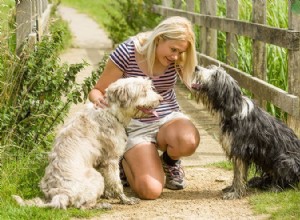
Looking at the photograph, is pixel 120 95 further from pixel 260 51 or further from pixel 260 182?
pixel 260 51

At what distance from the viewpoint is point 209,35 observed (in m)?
12.2

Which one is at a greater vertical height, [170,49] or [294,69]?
[170,49]

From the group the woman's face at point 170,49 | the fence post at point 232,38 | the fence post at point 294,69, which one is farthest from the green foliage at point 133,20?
the woman's face at point 170,49

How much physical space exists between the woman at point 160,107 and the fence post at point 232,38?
3.46 meters

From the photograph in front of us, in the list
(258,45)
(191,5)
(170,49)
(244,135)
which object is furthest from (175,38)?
(191,5)

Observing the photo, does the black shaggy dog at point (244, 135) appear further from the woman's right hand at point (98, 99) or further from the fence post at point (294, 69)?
the fence post at point (294, 69)

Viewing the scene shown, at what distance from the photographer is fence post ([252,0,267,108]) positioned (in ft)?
30.4

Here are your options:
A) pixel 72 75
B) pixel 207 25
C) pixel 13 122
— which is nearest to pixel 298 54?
pixel 72 75

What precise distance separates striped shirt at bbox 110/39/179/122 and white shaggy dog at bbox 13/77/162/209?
0.67 meters

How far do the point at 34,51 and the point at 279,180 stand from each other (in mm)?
2806

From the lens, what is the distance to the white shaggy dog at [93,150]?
628 centimetres

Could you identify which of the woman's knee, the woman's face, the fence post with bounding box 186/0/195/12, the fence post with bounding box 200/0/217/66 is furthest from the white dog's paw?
the fence post with bounding box 186/0/195/12

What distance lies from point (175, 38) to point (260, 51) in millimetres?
2730

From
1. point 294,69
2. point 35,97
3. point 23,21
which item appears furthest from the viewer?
point 23,21
